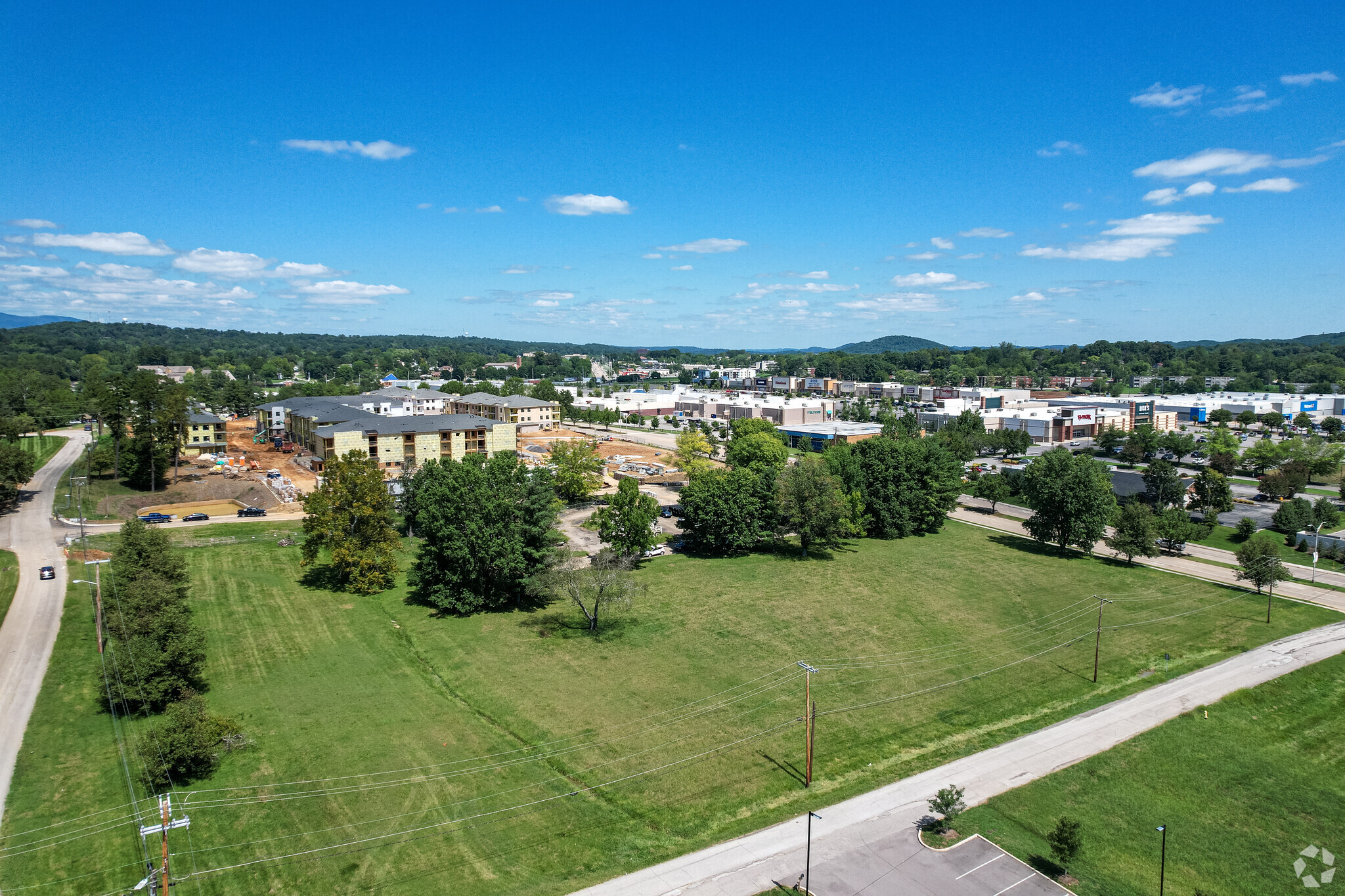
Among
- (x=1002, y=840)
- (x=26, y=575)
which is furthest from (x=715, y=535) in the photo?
(x=26, y=575)

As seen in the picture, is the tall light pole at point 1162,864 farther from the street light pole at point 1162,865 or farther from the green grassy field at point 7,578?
the green grassy field at point 7,578

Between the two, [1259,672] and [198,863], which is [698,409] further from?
[198,863]

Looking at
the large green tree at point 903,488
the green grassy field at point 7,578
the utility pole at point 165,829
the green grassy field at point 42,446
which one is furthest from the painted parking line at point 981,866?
the green grassy field at point 42,446

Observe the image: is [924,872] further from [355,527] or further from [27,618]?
[27,618]

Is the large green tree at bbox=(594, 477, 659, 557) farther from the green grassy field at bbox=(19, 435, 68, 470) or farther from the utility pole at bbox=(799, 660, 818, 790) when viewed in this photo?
the green grassy field at bbox=(19, 435, 68, 470)

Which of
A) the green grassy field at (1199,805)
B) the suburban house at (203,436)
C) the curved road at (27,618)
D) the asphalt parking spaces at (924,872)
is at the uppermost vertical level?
the suburban house at (203,436)

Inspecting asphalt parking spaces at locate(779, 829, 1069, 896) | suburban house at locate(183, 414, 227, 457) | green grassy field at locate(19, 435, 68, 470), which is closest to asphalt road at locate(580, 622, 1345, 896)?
asphalt parking spaces at locate(779, 829, 1069, 896)
